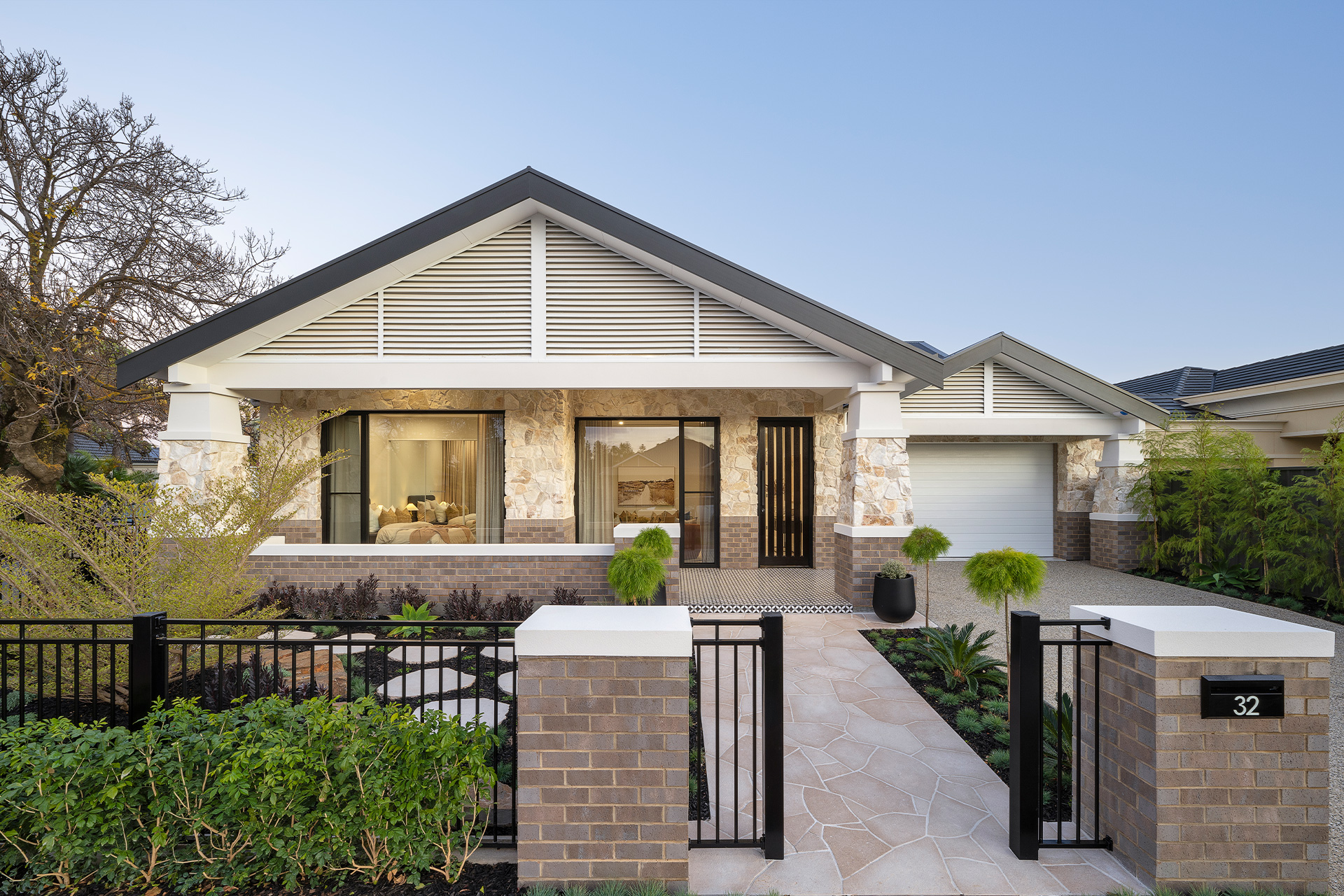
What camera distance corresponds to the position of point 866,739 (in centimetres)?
373

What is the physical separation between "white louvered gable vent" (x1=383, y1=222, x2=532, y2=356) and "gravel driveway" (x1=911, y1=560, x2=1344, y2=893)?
241 inches

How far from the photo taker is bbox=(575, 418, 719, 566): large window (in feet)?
29.9

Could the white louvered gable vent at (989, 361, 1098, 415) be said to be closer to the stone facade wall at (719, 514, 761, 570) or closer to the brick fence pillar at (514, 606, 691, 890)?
the stone facade wall at (719, 514, 761, 570)

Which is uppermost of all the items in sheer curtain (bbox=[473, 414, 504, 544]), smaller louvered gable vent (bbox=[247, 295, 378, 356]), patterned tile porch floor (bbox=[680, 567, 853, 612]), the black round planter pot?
smaller louvered gable vent (bbox=[247, 295, 378, 356])

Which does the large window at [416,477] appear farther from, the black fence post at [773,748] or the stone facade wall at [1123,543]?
the stone facade wall at [1123,543]

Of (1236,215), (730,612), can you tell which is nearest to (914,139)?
(1236,215)

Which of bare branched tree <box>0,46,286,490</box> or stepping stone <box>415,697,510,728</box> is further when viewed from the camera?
bare branched tree <box>0,46,286,490</box>

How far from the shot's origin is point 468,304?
6.74 meters

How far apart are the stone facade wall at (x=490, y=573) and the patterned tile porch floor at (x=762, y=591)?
130cm

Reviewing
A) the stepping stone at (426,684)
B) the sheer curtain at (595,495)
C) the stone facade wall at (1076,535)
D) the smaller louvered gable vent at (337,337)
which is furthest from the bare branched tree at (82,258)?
the stone facade wall at (1076,535)

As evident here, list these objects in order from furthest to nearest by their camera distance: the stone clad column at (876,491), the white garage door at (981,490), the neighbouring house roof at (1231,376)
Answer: the neighbouring house roof at (1231,376) → the white garage door at (981,490) → the stone clad column at (876,491)

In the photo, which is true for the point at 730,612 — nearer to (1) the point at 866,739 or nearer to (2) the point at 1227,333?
(1) the point at 866,739

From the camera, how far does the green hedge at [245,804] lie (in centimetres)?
225

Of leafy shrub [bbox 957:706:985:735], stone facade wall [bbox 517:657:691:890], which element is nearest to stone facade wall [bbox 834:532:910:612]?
leafy shrub [bbox 957:706:985:735]
